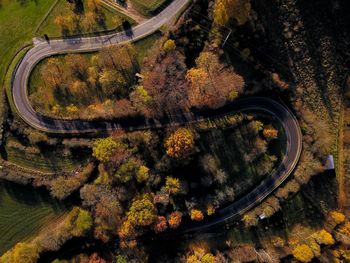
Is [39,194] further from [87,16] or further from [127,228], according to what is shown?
[87,16]

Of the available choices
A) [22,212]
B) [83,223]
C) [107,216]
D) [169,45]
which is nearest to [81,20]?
[169,45]

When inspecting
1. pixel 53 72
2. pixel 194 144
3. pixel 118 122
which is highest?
pixel 53 72

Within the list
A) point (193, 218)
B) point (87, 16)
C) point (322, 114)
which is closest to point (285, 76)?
point (322, 114)

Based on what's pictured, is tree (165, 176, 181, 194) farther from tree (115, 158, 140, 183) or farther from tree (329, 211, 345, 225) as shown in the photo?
tree (329, 211, 345, 225)

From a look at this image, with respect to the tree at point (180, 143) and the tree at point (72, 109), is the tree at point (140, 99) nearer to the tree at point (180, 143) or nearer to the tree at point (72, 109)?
the tree at point (180, 143)

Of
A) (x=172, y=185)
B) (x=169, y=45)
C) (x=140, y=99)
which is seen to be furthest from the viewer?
(x=172, y=185)

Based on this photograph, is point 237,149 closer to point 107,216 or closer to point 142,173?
point 142,173
